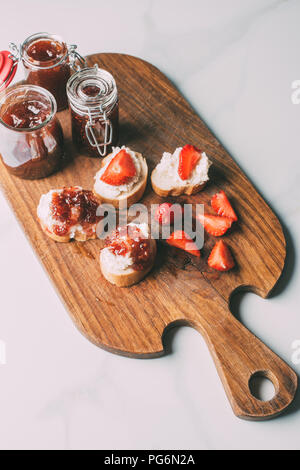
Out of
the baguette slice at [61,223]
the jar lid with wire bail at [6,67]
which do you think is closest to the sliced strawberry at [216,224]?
the baguette slice at [61,223]

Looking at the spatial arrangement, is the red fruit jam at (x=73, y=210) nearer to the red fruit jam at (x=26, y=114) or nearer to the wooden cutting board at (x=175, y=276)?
the wooden cutting board at (x=175, y=276)

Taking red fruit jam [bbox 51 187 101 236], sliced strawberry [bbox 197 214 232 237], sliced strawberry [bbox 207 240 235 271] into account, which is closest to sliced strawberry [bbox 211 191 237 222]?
sliced strawberry [bbox 197 214 232 237]

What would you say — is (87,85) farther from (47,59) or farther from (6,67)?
(6,67)

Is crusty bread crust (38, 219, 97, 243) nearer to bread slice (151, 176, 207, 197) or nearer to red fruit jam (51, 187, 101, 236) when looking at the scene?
red fruit jam (51, 187, 101, 236)

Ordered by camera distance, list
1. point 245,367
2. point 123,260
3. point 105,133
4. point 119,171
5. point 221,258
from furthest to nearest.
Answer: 1. point 105,133
2. point 119,171
3. point 221,258
4. point 123,260
5. point 245,367

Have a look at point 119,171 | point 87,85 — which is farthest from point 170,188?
point 87,85

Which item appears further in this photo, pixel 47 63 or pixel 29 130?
pixel 47 63
